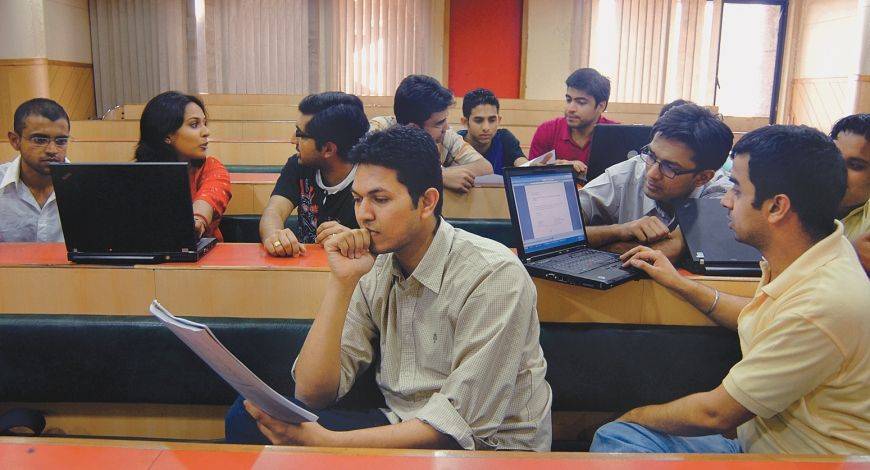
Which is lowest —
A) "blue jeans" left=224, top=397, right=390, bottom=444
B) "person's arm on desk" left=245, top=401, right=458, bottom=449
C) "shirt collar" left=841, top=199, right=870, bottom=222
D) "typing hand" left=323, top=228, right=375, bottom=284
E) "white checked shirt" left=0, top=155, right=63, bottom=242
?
"blue jeans" left=224, top=397, right=390, bottom=444

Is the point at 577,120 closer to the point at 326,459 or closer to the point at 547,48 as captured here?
the point at 326,459

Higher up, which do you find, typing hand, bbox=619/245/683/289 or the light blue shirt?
the light blue shirt

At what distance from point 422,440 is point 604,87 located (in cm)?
247

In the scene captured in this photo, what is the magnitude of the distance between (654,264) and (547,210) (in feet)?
0.97

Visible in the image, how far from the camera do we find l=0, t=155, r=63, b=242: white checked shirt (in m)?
2.12

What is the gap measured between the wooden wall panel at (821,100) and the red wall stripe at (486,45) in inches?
131

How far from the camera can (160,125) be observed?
2.25 m

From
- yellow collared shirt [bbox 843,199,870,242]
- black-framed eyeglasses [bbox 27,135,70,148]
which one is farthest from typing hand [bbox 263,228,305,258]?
yellow collared shirt [bbox 843,199,870,242]

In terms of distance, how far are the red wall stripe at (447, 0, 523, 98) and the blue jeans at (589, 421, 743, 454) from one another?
7.01 m

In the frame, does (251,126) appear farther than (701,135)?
Yes

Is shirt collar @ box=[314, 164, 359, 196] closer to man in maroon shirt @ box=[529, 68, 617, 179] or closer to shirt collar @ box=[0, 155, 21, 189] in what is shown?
shirt collar @ box=[0, 155, 21, 189]

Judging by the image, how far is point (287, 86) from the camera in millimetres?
7934

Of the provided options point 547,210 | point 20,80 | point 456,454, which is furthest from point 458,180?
point 20,80

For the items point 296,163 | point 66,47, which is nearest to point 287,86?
point 66,47
